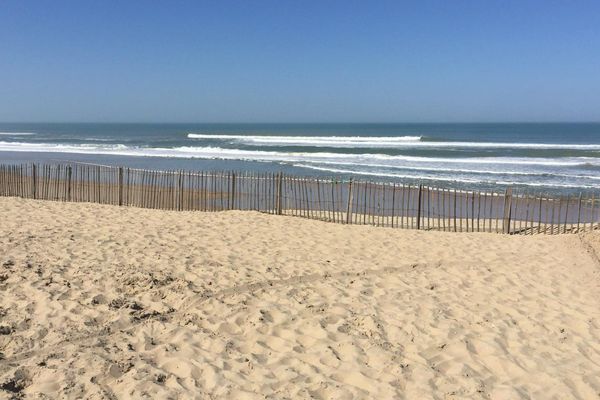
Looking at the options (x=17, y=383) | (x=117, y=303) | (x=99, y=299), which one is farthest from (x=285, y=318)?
(x=17, y=383)

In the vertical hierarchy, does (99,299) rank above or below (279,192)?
below

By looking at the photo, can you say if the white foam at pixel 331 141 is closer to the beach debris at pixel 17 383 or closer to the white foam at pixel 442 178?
the white foam at pixel 442 178

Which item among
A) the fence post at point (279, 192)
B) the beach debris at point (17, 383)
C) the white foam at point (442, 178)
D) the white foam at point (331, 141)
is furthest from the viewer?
the white foam at point (331, 141)

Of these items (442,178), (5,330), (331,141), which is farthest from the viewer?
(331,141)

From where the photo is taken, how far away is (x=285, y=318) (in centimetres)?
522

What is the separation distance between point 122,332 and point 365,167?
2280 centimetres

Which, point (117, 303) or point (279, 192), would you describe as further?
point (279, 192)

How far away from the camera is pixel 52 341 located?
4.46m

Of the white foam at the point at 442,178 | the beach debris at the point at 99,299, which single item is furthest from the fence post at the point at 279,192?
the white foam at the point at 442,178

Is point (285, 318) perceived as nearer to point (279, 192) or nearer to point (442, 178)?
point (279, 192)

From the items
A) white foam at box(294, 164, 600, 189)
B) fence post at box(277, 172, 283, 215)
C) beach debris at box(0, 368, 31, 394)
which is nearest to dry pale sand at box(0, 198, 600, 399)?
beach debris at box(0, 368, 31, 394)

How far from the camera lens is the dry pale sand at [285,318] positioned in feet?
13.3

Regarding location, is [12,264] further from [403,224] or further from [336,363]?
[403,224]

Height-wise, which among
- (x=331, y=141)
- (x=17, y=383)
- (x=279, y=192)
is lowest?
(x=17, y=383)
